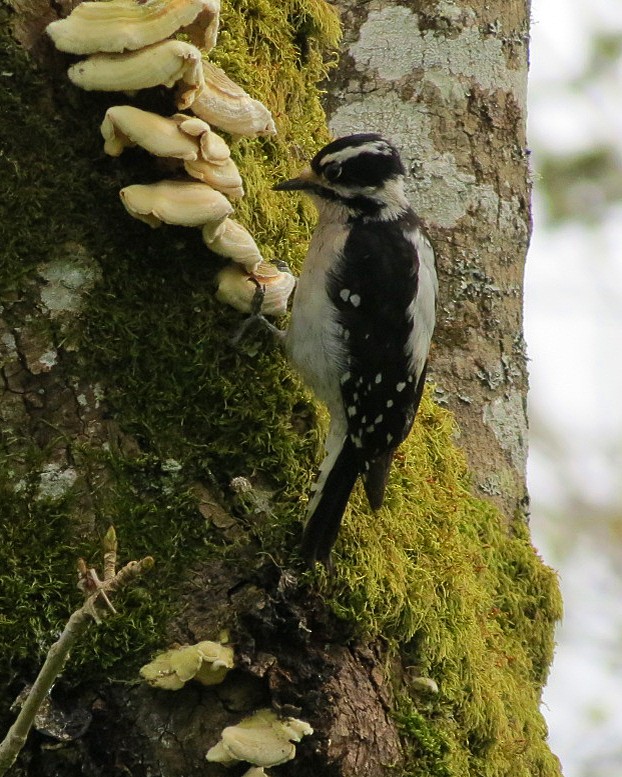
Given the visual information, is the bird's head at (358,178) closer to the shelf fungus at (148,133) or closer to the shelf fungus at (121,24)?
the shelf fungus at (148,133)

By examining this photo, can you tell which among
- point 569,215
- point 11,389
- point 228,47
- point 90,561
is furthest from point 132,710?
point 569,215

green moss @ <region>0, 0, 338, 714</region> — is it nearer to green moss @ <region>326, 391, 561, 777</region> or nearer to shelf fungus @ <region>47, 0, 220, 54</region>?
shelf fungus @ <region>47, 0, 220, 54</region>

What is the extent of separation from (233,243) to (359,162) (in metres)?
0.95

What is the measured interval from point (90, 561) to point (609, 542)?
710 cm

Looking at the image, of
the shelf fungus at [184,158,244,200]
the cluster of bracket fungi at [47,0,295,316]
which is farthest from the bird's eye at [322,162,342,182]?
the shelf fungus at [184,158,244,200]

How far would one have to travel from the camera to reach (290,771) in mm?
2393

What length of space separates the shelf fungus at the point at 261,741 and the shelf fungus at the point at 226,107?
1.47 meters

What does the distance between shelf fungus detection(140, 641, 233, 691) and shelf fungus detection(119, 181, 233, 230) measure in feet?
3.28

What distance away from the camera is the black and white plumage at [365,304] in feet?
9.89

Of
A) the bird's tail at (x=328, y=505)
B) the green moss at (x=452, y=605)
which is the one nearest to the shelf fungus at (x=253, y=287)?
the bird's tail at (x=328, y=505)

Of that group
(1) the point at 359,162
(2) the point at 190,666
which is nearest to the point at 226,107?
(1) the point at 359,162

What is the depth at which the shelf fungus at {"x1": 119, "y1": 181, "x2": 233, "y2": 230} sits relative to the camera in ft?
8.25

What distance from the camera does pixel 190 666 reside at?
7.52ft

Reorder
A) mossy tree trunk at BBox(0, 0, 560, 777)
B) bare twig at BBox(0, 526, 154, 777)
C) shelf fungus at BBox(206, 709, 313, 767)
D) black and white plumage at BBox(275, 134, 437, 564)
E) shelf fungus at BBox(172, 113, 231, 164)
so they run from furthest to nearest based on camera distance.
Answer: black and white plumage at BBox(275, 134, 437, 564)
shelf fungus at BBox(172, 113, 231, 164)
mossy tree trunk at BBox(0, 0, 560, 777)
shelf fungus at BBox(206, 709, 313, 767)
bare twig at BBox(0, 526, 154, 777)
